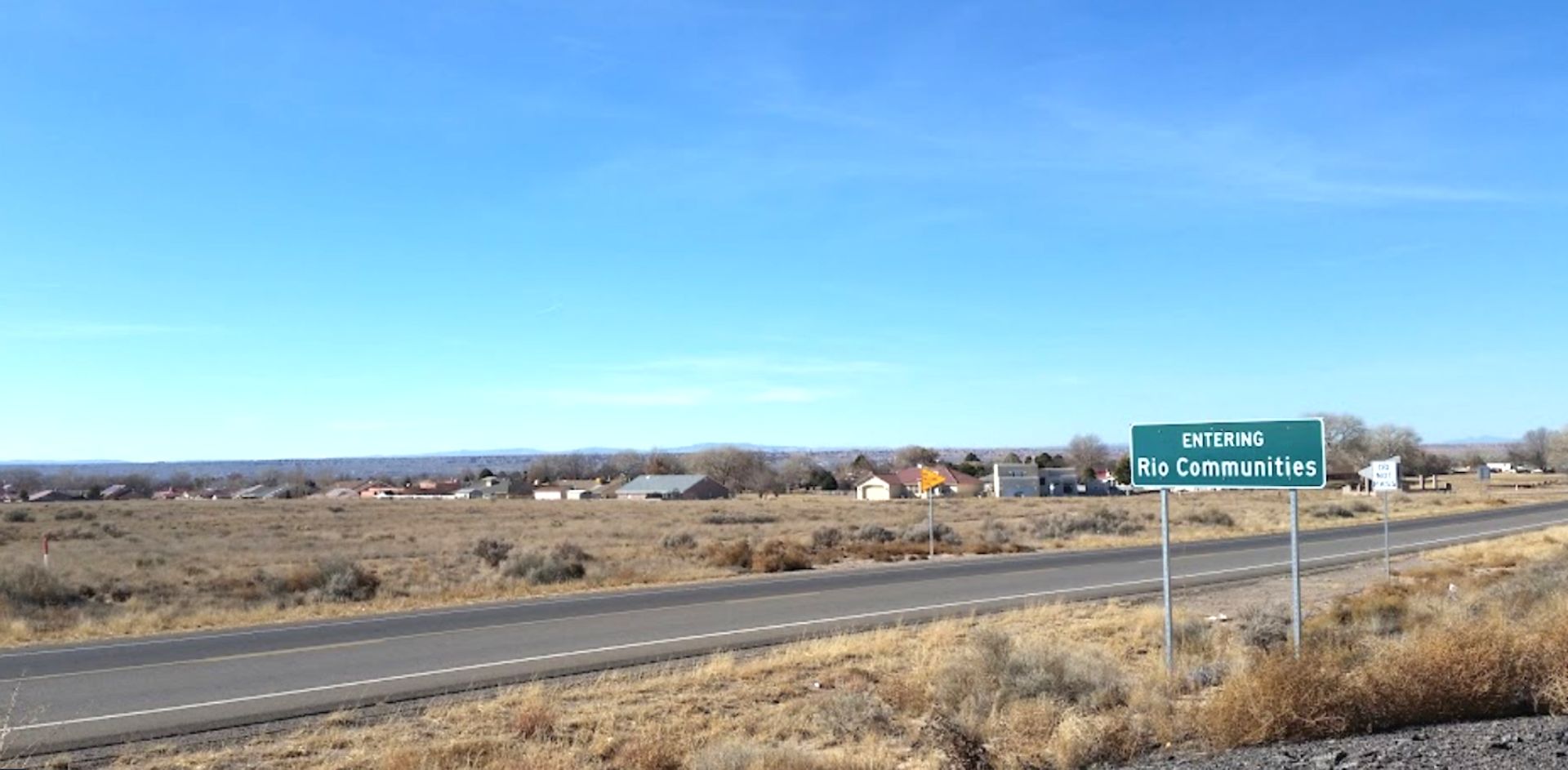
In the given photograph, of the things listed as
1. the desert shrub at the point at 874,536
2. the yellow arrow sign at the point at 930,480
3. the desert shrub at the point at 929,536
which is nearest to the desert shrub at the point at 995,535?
the desert shrub at the point at 929,536

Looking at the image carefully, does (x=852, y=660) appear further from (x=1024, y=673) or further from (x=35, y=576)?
(x=35, y=576)

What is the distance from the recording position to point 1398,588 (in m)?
20.6

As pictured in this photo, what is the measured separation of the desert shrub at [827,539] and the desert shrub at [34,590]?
20314mm

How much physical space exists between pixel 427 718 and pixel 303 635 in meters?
8.25

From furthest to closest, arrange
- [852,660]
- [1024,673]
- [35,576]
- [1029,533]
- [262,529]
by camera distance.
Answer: [262,529] < [1029,533] < [35,576] < [852,660] < [1024,673]

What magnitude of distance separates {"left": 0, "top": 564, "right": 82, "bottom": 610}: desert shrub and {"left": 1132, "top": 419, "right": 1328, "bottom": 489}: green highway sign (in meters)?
22.1

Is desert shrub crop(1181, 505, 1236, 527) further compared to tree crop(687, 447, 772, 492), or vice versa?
tree crop(687, 447, 772, 492)

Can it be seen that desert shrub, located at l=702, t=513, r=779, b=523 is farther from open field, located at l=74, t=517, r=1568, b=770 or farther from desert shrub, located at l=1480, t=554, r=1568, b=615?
open field, located at l=74, t=517, r=1568, b=770

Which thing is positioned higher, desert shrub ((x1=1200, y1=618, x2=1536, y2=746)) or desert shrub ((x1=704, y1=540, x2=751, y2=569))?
desert shrub ((x1=1200, y1=618, x2=1536, y2=746))

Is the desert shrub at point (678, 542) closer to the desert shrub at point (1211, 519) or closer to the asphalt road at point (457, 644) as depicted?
the asphalt road at point (457, 644)

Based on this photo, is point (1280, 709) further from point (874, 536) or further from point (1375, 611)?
point (874, 536)

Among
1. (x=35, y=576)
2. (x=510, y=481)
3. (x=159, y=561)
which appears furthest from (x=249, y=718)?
(x=510, y=481)

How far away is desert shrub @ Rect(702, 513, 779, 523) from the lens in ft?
211

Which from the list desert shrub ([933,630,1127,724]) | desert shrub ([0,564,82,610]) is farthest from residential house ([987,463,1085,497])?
desert shrub ([933,630,1127,724])
